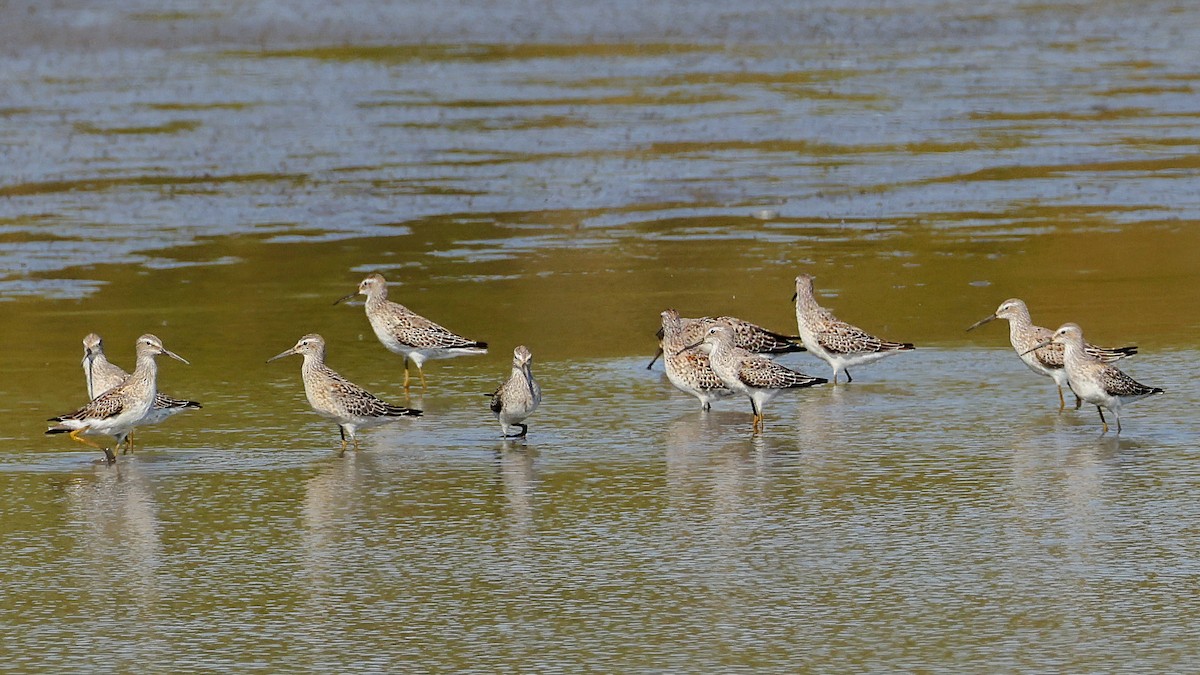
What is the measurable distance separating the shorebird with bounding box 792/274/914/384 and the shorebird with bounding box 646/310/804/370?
0.15m

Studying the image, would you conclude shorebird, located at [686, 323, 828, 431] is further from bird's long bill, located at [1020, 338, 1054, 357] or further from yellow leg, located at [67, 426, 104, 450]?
yellow leg, located at [67, 426, 104, 450]

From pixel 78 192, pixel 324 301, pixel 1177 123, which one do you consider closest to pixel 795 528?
pixel 324 301

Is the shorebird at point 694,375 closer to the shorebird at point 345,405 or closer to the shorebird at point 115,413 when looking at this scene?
the shorebird at point 345,405

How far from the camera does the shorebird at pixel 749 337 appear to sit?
14938 millimetres

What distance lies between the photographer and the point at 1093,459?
11.5 metres

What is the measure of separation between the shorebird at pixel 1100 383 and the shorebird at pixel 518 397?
134 inches

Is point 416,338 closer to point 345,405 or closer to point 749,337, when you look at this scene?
point 749,337

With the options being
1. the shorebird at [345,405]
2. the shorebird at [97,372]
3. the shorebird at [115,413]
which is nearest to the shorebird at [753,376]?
the shorebird at [345,405]

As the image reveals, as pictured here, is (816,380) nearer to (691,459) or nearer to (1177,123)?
(691,459)

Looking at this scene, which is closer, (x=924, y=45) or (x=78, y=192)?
(x=78, y=192)

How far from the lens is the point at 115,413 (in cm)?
1215

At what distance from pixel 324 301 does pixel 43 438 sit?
538 cm

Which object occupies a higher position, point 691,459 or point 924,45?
point 924,45

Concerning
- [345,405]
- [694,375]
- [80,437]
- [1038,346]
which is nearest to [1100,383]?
[1038,346]
